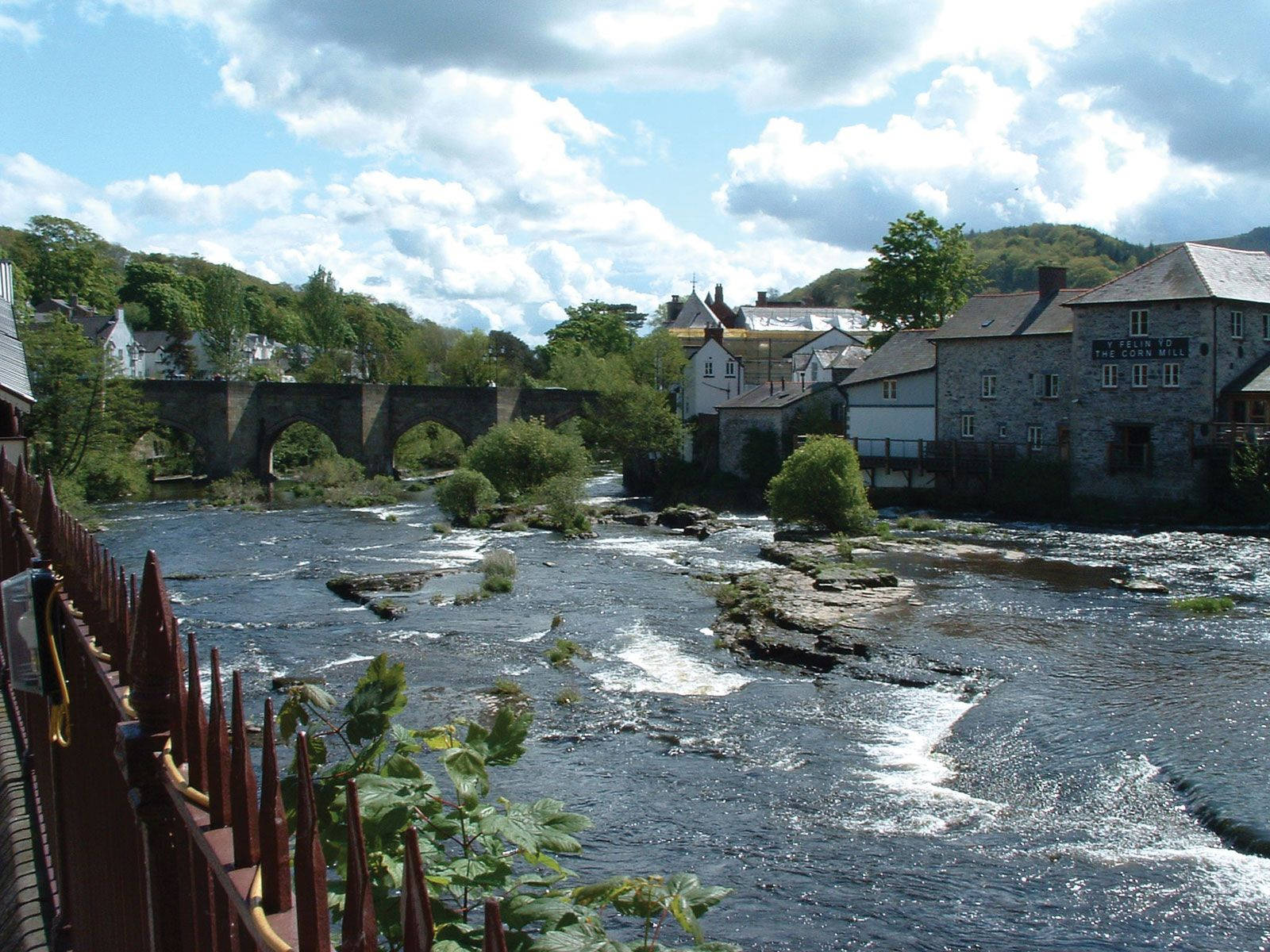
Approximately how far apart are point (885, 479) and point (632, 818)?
1465 inches

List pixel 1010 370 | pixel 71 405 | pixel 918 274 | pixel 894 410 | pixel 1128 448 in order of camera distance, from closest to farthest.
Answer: pixel 1128 448, pixel 71 405, pixel 1010 370, pixel 894 410, pixel 918 274

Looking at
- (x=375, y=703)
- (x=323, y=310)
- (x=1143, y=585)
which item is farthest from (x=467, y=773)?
(x=323, y=310)

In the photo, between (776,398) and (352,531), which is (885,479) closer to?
(776,398)

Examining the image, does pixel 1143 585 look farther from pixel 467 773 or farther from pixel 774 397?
pixel 774 397

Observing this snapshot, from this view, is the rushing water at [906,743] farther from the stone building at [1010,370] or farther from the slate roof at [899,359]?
the slate roof at [899,359]

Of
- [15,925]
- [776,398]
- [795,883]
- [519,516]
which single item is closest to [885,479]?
[776,398]

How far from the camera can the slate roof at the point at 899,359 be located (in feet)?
161

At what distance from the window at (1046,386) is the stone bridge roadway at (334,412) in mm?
26610

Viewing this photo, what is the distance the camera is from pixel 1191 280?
39156mm

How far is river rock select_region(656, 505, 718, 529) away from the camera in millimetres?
41406

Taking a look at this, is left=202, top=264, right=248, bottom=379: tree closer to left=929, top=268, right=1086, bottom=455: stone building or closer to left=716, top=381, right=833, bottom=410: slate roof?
left=716, top=381, right=833, bottom=410: slate roof

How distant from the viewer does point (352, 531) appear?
132 ft

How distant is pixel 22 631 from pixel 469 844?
2237 millimetres

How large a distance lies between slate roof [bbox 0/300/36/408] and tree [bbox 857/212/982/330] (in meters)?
49.4
